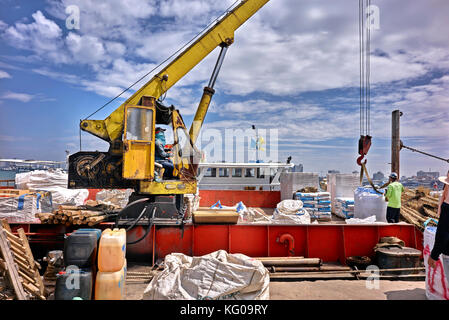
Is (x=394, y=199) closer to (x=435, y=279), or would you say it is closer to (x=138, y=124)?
(x=435, y=279)

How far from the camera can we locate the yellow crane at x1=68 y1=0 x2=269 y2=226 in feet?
19.6

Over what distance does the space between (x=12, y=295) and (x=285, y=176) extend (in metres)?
11.9

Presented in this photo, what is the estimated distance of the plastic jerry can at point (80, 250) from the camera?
4.27 m

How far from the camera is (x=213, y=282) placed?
14.1 feet

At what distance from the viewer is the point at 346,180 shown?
1194 cm

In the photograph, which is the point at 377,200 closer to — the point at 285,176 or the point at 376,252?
the point at 376,252

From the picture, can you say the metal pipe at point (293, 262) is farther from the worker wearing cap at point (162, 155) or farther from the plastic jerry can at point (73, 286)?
the plastic jerry can at point (73, 286)

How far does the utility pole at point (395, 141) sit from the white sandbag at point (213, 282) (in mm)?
8775

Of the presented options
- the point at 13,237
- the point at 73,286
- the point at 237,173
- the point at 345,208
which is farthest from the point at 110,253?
the point at 237,173

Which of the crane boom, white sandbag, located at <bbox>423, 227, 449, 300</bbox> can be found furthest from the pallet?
white sandbag, located at <bbox>423, 227, 449, 300</bbox>

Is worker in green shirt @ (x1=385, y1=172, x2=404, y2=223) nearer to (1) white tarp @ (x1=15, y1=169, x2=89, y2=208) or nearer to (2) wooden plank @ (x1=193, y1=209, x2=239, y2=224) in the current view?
(2) wooden plank @ (x1=193, y1=209, x2=239, y2=224)

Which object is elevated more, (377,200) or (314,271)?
(377,200)

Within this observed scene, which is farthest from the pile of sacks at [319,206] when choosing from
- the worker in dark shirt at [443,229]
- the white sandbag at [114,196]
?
the white sandbag at [114,196]
